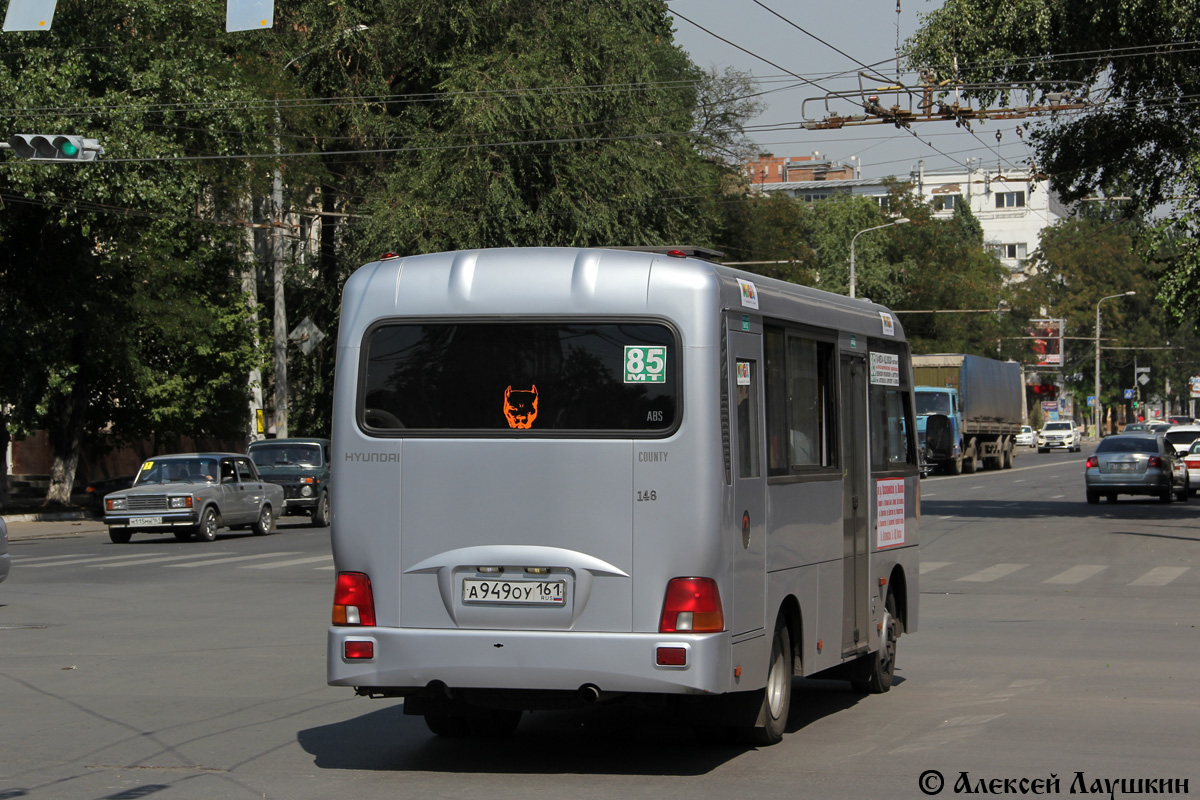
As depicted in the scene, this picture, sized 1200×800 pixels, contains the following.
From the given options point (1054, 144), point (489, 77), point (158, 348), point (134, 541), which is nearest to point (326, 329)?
point (158, 348)

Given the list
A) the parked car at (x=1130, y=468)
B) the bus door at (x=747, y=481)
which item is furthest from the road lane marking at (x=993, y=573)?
the parked car at (x=1130, y=468)

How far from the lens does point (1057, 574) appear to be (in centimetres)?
2023

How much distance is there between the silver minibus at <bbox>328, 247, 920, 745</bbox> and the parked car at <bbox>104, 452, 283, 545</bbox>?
21.5 m

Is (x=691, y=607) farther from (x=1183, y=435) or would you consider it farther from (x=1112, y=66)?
(x=1183, y=435)

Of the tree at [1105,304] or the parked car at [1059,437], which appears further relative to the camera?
the tree at [1105,304]

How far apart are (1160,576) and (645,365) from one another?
14.3 meters

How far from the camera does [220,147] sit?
33906 mm

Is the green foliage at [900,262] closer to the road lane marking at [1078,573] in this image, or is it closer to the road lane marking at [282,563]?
the road lane marking at [282,563]

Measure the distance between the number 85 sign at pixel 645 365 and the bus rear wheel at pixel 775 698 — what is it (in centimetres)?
172

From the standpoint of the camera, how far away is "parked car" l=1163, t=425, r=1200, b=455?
1813 inches

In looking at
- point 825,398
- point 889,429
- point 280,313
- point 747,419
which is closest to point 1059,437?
point 280,313

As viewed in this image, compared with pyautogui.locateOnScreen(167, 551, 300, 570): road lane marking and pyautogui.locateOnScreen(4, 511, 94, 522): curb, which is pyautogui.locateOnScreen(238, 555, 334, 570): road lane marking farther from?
pyautogui.locateOnScreen(4, 511, 94, 522): curb

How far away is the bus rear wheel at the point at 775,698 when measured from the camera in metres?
8.41

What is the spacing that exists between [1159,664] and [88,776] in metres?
8.22
